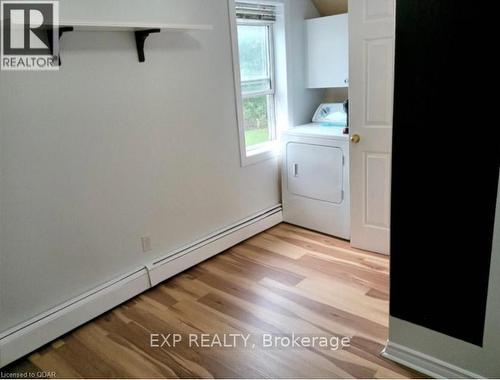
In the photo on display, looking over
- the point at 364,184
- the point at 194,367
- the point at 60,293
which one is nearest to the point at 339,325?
the point at 194,367

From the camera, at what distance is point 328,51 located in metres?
3.57

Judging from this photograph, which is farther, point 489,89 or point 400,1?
point 400,1

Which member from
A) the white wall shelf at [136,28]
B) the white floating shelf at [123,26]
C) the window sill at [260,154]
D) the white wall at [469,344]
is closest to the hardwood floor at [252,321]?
the white wall at [469,344]

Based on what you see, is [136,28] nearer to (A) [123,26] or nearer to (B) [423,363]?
(A) [123,26]

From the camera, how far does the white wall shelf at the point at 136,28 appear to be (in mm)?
2110

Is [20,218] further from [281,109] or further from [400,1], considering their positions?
[281,109]

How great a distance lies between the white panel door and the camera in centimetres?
273

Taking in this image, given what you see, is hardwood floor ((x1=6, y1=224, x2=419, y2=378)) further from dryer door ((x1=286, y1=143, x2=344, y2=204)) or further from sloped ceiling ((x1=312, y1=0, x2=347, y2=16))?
sloped ceiling ((x1=312, y1=0, x2=347, y2=16))

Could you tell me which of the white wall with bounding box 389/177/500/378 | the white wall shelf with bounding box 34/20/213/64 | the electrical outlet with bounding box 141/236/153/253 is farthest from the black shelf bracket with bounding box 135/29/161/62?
the white wall with bounding box 389/177/500/378

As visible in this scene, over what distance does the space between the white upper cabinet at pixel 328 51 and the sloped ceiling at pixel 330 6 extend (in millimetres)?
241

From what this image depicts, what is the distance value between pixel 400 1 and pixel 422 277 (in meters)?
1.20

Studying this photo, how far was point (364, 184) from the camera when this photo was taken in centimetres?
308

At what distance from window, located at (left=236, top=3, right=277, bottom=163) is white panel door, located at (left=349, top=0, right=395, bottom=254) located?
88 cm

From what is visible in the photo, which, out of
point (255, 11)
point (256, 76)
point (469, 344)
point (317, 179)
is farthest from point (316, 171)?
point (469, 344)
